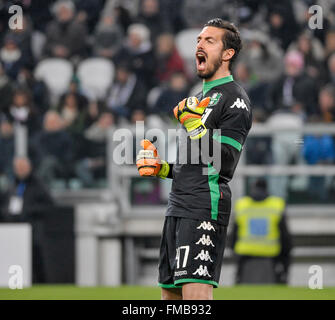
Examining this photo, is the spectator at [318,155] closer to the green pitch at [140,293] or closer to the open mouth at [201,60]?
the green pitch at [140,293]

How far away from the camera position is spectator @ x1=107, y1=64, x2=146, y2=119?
11.9m

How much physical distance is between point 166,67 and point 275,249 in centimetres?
349

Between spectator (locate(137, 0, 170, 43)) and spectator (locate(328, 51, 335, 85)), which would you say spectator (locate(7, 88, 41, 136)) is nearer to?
spectator (locate(137, 0, 170, 43))

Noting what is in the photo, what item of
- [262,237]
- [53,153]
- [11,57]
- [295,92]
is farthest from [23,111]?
[262,237]

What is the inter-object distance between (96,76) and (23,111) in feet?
4.05

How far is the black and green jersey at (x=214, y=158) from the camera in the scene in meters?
4.53

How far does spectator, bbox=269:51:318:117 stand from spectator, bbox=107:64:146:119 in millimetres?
1847

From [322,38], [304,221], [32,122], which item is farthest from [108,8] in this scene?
[304,221]

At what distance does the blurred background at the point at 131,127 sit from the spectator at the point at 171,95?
0.05 feet

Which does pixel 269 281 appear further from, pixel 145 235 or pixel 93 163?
pixel 93 163

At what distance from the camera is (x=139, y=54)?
40.7ft

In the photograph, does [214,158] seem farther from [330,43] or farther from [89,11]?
[89,11]

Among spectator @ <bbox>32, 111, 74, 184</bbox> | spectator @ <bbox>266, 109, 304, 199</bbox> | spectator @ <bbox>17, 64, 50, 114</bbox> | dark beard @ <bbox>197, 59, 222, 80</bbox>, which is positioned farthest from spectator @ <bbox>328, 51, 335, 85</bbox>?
dark beard @ <bbox>197, 59, 222, 80</bbox>

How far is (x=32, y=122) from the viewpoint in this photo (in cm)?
1196
